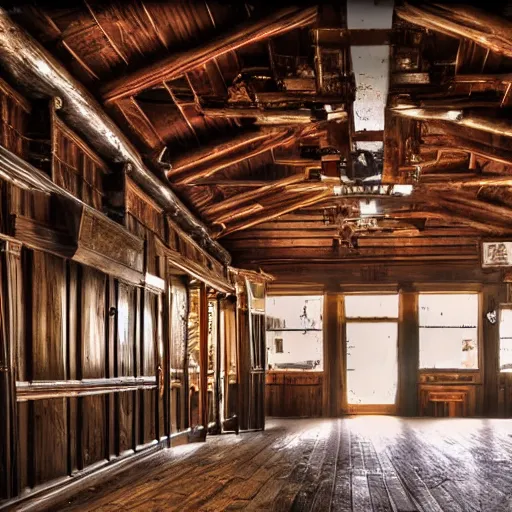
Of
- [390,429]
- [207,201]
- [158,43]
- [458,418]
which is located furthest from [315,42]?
[458,418]

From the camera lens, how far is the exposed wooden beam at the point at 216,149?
26.2 ft

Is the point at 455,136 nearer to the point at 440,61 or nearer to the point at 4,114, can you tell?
the point at 440,61

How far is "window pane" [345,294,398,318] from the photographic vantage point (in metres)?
15.2

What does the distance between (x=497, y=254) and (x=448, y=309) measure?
85.5 inches

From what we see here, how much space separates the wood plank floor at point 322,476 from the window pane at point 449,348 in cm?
391

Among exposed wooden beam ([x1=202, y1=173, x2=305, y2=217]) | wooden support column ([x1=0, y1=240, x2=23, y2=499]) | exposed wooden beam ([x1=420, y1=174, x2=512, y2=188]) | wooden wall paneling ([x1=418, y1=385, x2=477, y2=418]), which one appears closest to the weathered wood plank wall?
wooden support column ([x1=0, y1=240, x2=23, y2=499])

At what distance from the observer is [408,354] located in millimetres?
14898

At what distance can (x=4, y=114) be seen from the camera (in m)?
4.87

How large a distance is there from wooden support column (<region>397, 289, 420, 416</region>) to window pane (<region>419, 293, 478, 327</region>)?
0.63ft

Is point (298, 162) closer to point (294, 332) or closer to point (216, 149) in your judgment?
point (216, 149)

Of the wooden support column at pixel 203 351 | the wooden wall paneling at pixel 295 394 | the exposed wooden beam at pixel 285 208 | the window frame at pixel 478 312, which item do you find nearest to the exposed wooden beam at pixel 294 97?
the wooden support column at pixel 203 351

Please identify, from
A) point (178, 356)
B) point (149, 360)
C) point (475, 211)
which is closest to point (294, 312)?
point (475, 211)

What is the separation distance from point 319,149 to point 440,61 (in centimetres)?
301

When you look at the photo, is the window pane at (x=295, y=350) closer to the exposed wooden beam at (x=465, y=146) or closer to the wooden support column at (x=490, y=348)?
the wooden support column at (x=490, y=348)
